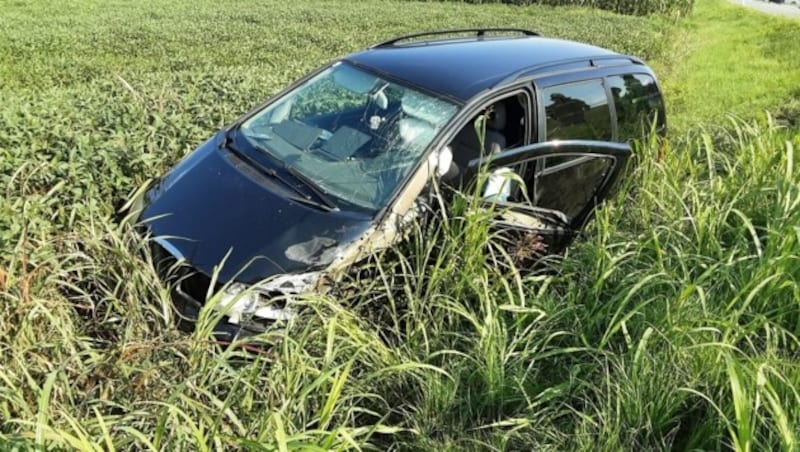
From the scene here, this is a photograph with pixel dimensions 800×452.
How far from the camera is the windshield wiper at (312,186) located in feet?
11.0

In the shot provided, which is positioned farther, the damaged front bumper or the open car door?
the open car door

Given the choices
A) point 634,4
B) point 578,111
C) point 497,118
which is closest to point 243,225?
point 497,118

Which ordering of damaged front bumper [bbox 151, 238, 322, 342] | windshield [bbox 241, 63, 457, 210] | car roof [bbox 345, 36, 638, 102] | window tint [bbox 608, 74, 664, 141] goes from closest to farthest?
damaged front bumper [bbox 151, 238, 322, 342] < windshield [bbox 241, 63, 457, 210] < car roof [bbox 345, 36, 638, 102] < window tint [bbox 608, 74, 664, 141]

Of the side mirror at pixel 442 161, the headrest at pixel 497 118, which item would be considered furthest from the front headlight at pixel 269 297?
the headrest at pixel 497 118

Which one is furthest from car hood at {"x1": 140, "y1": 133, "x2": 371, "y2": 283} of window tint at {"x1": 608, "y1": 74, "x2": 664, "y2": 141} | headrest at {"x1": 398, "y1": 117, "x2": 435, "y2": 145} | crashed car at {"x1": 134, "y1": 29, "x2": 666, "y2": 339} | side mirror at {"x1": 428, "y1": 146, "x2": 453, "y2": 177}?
window tint at {"x1": 608, "y1": 74, "x2": 664, "y2": 141}

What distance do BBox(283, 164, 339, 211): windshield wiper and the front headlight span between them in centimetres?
48

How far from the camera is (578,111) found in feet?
13.8

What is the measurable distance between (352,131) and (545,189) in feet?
4.12

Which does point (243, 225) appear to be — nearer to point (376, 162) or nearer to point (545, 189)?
A: point (376, 162)

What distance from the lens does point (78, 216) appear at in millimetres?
3477

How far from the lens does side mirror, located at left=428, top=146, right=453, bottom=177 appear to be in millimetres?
3514

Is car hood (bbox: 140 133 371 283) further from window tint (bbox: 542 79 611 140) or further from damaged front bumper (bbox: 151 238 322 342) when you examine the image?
window tint (bbox: 542 79 611 140)

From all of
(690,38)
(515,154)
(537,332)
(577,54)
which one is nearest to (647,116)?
(577,54)

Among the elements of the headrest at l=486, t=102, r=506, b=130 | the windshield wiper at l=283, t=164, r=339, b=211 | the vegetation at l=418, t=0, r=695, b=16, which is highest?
the headrest at l=486, t=102, r=506, b=130
